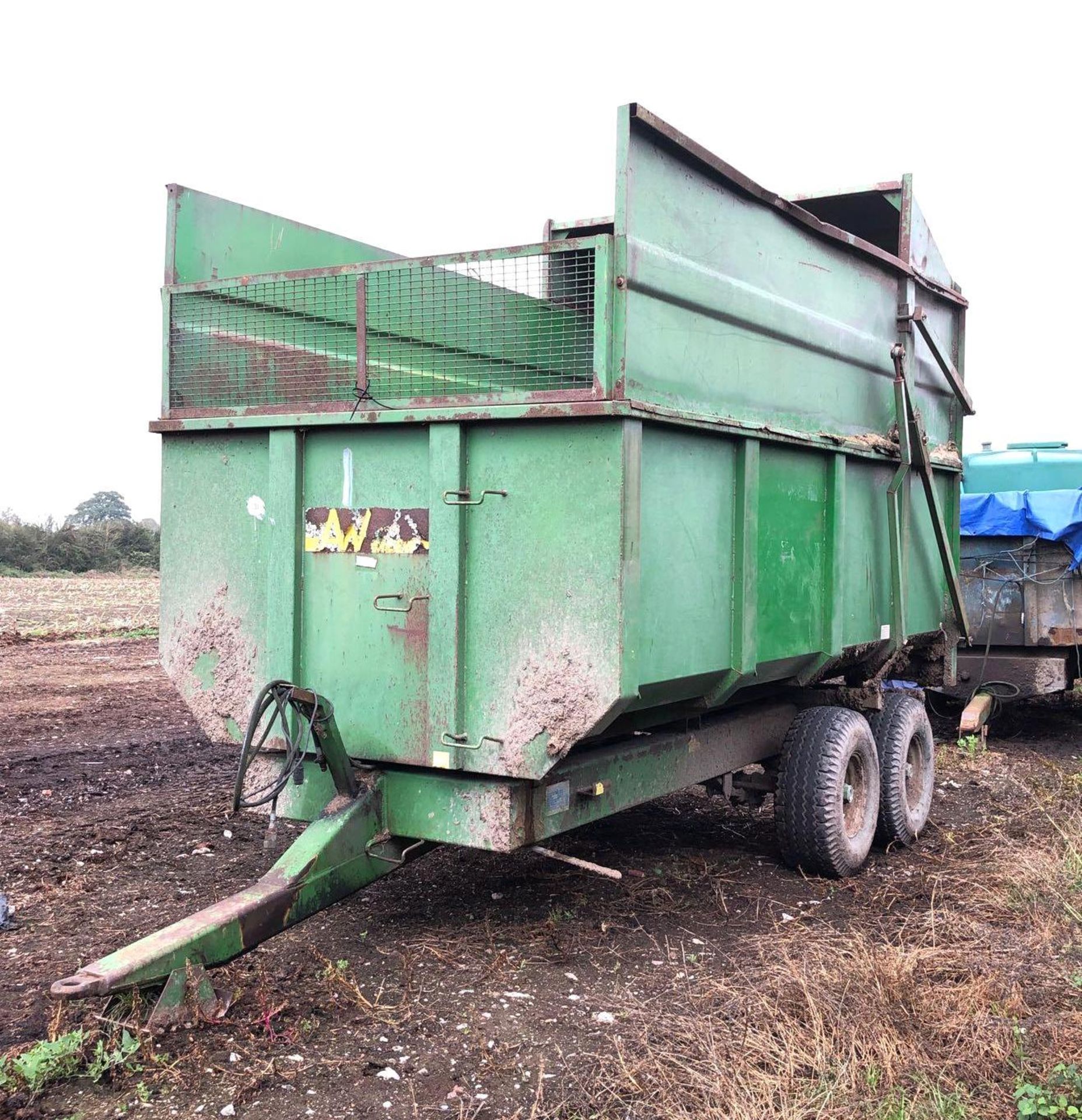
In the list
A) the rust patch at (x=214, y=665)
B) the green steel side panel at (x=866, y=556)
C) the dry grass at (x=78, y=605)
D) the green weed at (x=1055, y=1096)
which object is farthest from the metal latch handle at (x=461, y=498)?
the dry grass at (x=78, y=605)

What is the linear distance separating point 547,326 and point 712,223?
2.68 feet

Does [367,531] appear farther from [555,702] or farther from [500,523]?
[555,702]

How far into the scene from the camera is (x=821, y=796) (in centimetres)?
516

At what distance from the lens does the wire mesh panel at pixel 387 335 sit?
155 inches

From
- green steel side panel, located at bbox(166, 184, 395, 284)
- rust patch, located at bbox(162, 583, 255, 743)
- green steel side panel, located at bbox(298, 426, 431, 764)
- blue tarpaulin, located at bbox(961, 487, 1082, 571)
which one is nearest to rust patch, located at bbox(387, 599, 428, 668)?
green steel side panel, located at bbox(298, 426, 431, 764)

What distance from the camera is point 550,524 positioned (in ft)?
12.5

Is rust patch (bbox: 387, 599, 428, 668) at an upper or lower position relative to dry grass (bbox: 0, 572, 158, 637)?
upper

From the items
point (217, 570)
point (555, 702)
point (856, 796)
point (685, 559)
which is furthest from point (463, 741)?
point (856, 796)

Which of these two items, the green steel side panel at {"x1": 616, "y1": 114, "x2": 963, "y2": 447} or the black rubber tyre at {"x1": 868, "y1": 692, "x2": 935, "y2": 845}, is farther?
the black rubber tyre at {"x1": 868, "y1": 692, "x2": 935, "y2": 845}

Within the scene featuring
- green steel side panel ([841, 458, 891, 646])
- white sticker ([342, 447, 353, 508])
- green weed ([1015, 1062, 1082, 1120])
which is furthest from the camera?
green steel side panel ([841, 458, 891, 646])

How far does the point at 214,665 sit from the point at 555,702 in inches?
59.5

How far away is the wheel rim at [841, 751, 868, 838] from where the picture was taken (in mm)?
5512

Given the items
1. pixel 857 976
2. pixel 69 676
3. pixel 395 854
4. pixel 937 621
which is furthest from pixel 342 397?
pixel 69 676

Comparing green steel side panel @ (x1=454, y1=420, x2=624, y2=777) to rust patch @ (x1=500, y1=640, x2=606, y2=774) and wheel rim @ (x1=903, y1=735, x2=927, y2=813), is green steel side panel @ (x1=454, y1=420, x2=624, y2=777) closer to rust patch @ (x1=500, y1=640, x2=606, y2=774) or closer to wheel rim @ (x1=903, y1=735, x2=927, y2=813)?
rust patch @ (x1=500, y1=640, x2=606, y2=774)
